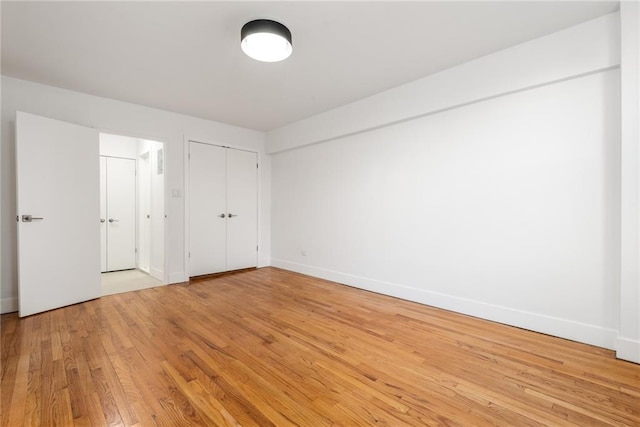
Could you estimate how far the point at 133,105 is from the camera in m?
3.93

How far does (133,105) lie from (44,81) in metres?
0.91

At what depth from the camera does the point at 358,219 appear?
406 cm

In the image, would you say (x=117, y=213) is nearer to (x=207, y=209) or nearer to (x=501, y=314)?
(x=207, y=209)

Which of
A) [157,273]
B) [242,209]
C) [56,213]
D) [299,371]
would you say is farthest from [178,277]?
[299,371]

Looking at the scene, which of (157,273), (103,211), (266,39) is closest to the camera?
(266,39)

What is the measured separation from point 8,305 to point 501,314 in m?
5.25

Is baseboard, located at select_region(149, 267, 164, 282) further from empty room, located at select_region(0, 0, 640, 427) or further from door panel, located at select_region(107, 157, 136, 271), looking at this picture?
door panel, located at select_region(107, 157, 136, 271)

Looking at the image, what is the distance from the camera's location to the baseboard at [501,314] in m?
2.27

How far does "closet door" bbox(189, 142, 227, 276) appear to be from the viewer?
15.0 ft

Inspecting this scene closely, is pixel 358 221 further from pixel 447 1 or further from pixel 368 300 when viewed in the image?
pixel 447 1

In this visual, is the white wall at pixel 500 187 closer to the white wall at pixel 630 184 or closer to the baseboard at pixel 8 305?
the white wall at pixel 630 184

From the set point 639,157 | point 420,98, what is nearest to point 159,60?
point 420,98

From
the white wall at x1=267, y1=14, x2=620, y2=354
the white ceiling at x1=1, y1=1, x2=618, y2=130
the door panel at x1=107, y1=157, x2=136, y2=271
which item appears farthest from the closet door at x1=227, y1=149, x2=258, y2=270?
the door panel at x1=107, y1=157, x2=136, y2=271

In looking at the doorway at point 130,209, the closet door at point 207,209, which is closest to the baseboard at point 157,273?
the doorway at point 130,209
